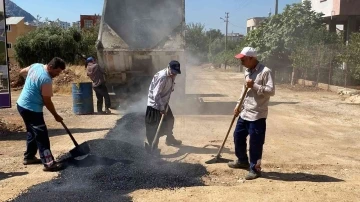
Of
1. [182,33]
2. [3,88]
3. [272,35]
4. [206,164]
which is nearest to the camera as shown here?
[206,164]

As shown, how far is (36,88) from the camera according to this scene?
16.6 feet

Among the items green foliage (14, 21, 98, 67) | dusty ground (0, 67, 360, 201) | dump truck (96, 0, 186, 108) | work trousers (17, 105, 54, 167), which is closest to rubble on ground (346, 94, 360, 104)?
dusty ground (0, 67, 360, 201)

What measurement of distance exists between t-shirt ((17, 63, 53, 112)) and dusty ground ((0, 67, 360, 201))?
0.90m

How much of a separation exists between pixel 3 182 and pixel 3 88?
11.0ft

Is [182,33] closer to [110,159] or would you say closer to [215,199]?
[110,159]

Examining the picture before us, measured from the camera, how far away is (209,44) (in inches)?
2266

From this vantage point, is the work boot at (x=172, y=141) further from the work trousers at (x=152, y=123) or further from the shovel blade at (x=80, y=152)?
the shovel blade at (x=80, y=152)

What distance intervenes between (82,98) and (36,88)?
15.9 feet

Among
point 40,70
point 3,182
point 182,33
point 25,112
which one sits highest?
point 182,33

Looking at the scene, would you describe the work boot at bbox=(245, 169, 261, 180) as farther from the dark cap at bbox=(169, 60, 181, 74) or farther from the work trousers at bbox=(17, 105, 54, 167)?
the work trousers at bbox=(17, 105, 54, 167)

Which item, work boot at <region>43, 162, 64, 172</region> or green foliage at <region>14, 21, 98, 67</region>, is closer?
work boot at <region>43, 162, 64, 172</region>

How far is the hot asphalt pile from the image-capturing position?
13.6 feet

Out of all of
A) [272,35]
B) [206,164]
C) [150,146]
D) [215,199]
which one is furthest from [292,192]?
[272,35]

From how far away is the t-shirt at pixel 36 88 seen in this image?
4973 millimetres
